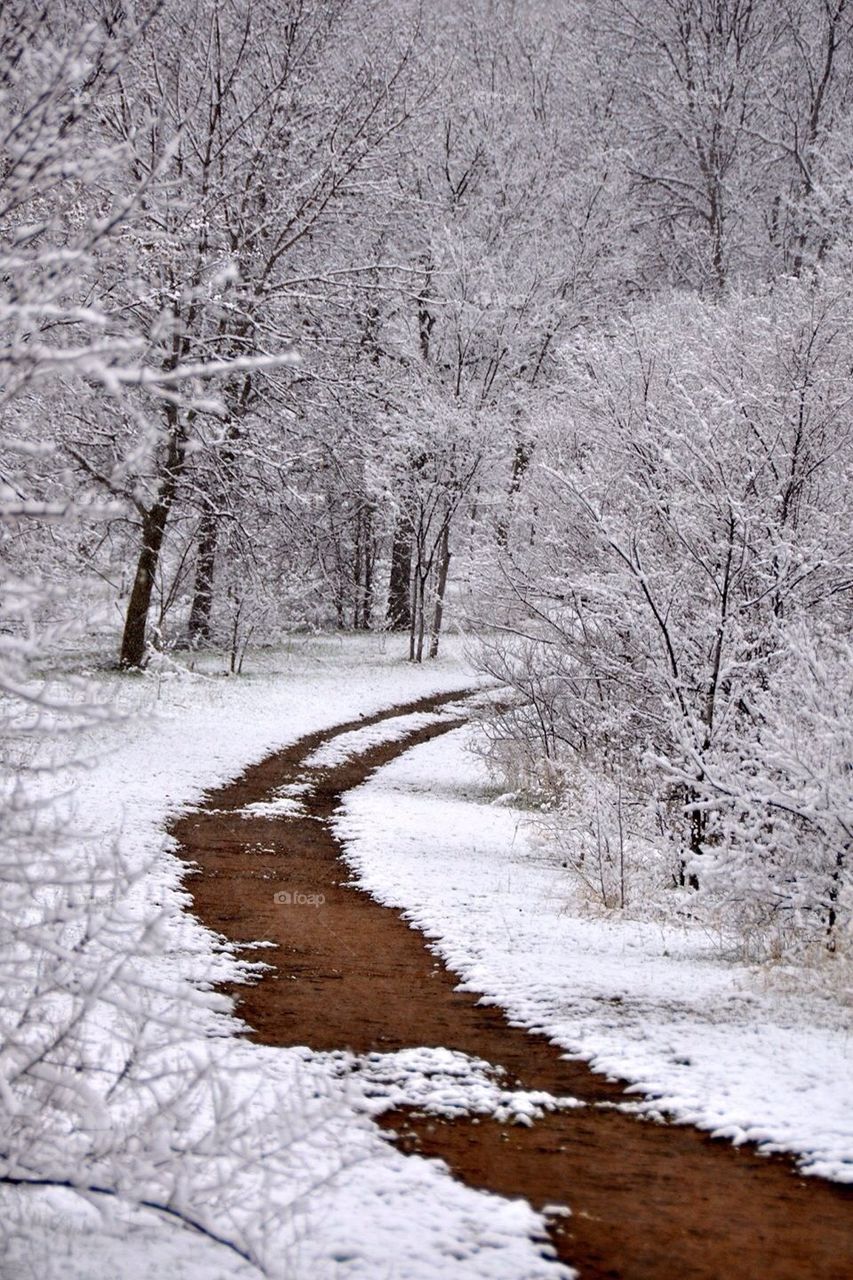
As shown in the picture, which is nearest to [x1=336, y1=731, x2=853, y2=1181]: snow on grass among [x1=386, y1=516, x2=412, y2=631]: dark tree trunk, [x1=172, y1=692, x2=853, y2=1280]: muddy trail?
[x1=172, y1=692, x2=853, y2=1280]: muddy trail

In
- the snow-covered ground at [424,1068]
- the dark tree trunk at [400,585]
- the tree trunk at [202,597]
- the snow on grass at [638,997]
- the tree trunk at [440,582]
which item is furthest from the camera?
the dark tree trunk at [400,585]

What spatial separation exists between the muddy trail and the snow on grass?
0.57 ft

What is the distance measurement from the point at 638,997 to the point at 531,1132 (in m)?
2.06

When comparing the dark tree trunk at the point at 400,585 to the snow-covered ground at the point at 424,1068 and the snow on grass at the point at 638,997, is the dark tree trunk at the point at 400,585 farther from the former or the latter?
the snow on grass at the point at 638,997

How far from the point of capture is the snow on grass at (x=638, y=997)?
4789 millimetres

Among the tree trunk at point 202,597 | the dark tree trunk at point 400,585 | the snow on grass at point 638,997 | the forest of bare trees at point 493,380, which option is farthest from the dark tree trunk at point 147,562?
the dark tree trunk at point 400,585

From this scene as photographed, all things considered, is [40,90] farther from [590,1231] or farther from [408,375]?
[408,375]

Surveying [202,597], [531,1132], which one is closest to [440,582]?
[202,597]

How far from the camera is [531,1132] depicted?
4.60 metres

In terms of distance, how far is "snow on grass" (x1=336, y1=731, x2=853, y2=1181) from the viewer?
4789 mm

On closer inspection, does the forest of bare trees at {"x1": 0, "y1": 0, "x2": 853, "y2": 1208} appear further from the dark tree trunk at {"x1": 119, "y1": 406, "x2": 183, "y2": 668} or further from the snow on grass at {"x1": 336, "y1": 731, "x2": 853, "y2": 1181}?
the snow on grass at {"x1": 336, "y1": 731, "x2": 853, "y2": 1181}

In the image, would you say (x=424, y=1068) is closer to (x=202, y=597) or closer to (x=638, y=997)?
(x=638, y=997)

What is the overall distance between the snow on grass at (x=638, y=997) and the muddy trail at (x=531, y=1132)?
0.17 m

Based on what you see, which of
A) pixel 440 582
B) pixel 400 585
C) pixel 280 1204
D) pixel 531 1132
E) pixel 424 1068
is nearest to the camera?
pixel 280 1204
